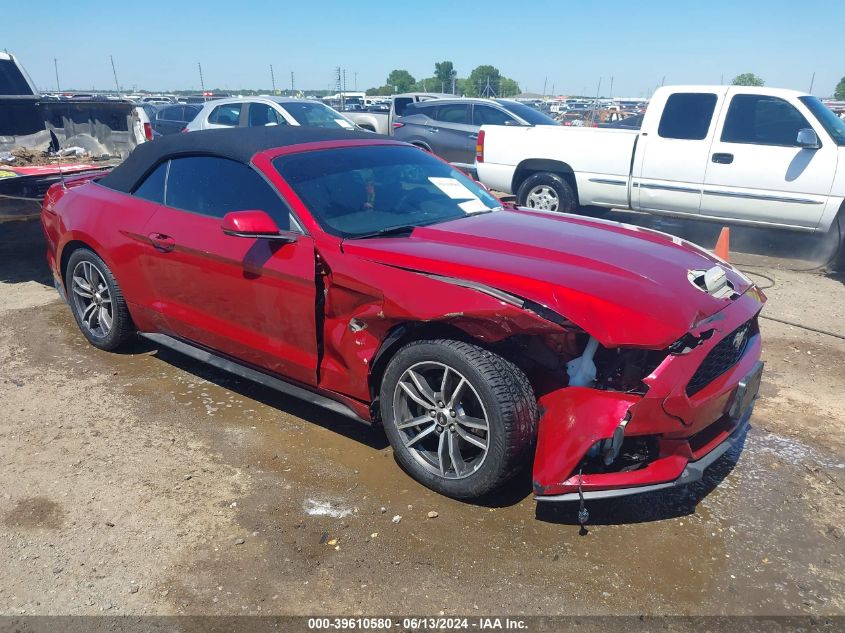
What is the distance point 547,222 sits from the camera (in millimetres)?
3963

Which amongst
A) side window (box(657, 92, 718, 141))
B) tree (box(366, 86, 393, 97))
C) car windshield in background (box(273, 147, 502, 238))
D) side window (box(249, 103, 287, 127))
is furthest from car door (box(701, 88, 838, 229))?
tree (box(366, 86, 393, 97))

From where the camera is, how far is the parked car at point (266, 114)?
11375 millimetres

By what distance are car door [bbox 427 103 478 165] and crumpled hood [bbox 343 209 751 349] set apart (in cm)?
824

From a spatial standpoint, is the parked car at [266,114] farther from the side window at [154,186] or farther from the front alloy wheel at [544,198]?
the side window at [154,186]

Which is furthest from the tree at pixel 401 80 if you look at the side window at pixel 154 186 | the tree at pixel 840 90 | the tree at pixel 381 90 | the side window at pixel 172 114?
the side window at pixel 154 186

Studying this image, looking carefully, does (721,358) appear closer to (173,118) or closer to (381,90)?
(173,118)

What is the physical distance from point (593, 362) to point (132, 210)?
3.13 m

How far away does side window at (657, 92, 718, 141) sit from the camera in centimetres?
817

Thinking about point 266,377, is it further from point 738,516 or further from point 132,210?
point 738,516

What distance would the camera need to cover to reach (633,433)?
8.86ft

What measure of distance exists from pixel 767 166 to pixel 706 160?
0.68 meters

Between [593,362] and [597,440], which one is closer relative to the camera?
[597,440]

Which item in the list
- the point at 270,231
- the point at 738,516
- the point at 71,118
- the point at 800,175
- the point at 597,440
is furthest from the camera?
the point at 71,118

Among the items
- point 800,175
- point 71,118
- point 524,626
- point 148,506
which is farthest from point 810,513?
point 71,118
